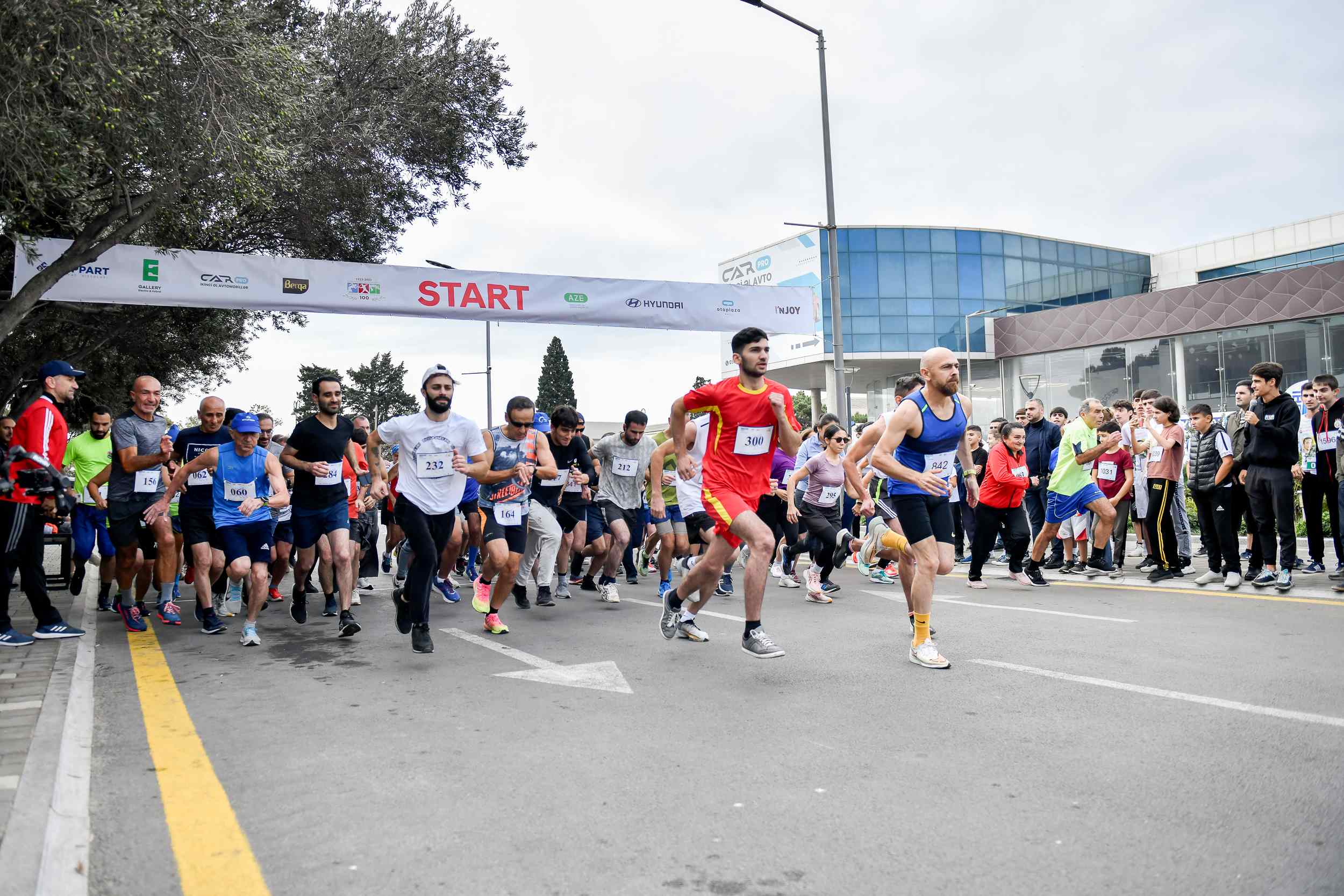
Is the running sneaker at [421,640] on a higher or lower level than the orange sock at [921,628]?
lower

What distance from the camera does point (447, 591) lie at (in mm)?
10344

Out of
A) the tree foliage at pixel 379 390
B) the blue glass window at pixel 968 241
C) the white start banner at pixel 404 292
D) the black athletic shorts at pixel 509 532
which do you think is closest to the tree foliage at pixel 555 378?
the tree foliage at pixel 379 390

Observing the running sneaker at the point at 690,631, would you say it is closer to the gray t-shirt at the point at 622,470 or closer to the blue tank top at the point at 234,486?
the blue tank top at the point at 234,486

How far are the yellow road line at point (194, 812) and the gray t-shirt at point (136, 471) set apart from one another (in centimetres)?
328

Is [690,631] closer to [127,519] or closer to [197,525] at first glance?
[197,525]

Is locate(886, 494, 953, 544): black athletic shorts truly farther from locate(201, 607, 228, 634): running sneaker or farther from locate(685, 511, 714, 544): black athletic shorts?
locate(201, 607, 228, 634): running sneaker

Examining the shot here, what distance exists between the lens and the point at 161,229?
46.5 ft

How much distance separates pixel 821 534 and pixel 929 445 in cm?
384

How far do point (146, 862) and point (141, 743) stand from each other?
1.61 meters

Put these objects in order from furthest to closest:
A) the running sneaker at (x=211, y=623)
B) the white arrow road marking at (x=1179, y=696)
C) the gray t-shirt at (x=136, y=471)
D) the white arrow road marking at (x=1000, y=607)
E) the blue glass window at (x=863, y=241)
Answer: the blue glass window at (x=863, y=241), the gray t-shirt at (x=136, y=471), the running sneaker at (x=211, y=623), the white arrow road marking at (x=1000, y=607), the white arrow road marking at (x=1179, y=696)

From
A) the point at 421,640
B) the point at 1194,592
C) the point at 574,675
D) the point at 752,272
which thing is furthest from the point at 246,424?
the point at 752,272

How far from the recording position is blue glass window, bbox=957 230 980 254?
4947cm

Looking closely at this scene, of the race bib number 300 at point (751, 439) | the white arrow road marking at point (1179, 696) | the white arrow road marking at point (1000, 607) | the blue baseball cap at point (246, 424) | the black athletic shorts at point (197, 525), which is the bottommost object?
the white arrow road marking at point (1000, 607)

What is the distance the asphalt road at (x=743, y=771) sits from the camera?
115 inches
